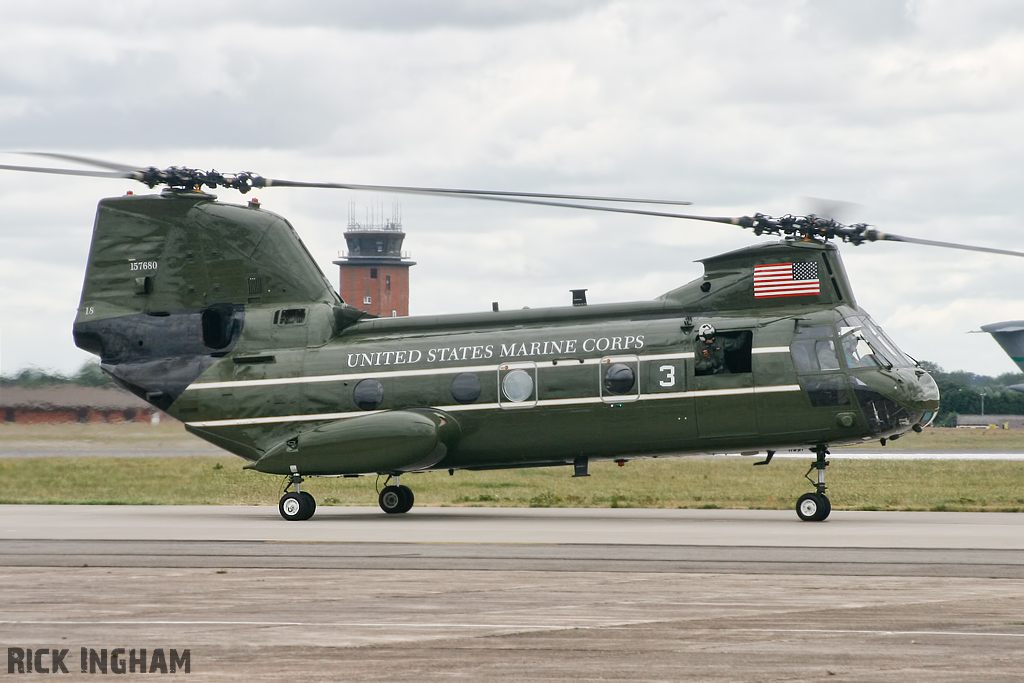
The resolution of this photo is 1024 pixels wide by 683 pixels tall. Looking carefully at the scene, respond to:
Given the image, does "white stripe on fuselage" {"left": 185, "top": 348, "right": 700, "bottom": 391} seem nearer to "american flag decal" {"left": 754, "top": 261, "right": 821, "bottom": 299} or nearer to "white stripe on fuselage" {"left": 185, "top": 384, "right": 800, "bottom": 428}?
"white stripe on fuselage" {"left": 185, "top": 384, "right": 800, "bottom": 428}

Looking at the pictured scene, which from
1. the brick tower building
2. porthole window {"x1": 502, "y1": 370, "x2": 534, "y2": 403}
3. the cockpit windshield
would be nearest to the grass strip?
porthole window {"x1": 502, "y1": 370, "x2": 534, "y2": 403}

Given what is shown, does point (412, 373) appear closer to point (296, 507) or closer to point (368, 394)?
point (368, 394)

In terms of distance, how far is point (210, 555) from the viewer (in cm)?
1803

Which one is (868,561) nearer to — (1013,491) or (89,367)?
(1013,491)

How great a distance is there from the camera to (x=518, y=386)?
82.9ft

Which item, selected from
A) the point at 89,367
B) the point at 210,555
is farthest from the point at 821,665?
the point at 89,367

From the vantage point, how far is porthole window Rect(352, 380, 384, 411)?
85.3 feet

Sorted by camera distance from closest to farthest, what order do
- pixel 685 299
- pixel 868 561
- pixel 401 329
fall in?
pixel 868 561 → pixel 685 299 → pixel 401 329

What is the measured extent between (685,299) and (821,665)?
1560cm

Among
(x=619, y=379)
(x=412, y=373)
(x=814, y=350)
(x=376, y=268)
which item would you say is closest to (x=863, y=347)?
(x=814, y=350)

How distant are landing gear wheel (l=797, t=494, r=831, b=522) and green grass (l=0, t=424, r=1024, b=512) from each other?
3.88 m

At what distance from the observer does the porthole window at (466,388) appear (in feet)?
83.7

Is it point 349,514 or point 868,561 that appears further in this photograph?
point 349,514

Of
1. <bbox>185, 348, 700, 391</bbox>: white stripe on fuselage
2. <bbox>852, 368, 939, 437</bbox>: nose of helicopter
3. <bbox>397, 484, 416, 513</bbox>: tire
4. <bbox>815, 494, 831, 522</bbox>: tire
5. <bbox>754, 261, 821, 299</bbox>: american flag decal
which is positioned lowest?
<bbox>815, 494, 831, 522</bbox>: tire
